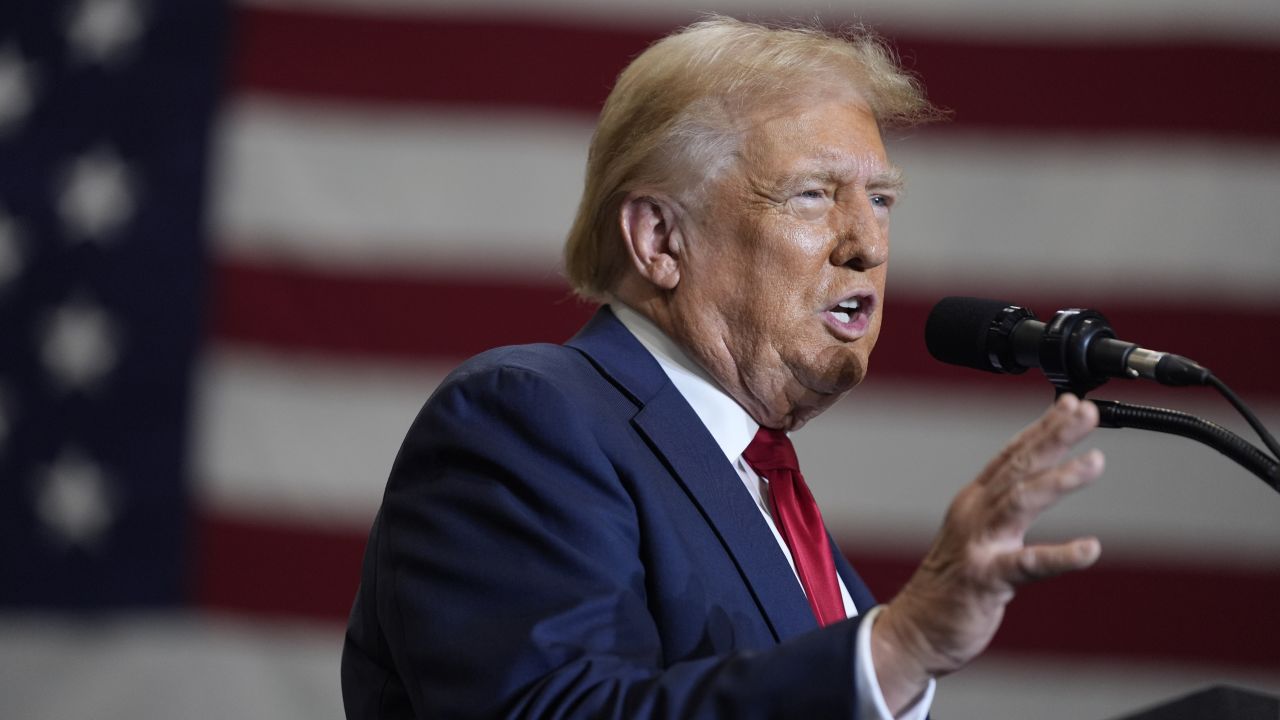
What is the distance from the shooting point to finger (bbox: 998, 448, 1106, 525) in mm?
868

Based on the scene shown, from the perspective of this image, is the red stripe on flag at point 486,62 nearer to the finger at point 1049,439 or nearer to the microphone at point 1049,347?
the microphone at point 1049,347

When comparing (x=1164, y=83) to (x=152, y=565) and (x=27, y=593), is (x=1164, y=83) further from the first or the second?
(x=27, y=593)

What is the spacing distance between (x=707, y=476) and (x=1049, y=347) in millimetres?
368

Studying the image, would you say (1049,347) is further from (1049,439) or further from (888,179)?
(888,179)

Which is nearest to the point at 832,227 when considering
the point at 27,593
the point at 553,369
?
the point at 553,369

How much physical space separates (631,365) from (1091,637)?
182 centimetres

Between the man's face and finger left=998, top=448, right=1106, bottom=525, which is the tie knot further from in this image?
finger left=998, top=448, right=1106, bottom=525

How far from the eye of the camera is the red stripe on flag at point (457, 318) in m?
2.78

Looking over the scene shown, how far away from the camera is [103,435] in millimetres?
2799

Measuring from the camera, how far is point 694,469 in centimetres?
131

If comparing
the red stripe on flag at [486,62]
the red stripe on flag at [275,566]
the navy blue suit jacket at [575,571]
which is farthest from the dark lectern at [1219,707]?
the red stripe on flag at [275,566]

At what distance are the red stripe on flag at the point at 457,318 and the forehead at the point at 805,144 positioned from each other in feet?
4.46

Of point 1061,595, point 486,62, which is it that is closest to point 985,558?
point 1061,595

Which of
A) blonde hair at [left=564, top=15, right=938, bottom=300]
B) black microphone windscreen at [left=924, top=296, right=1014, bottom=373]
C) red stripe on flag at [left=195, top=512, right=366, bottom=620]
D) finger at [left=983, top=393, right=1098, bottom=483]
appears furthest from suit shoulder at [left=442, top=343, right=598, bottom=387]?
red stripe on flag at [left=195, top=512, right=366, bottom=620]
